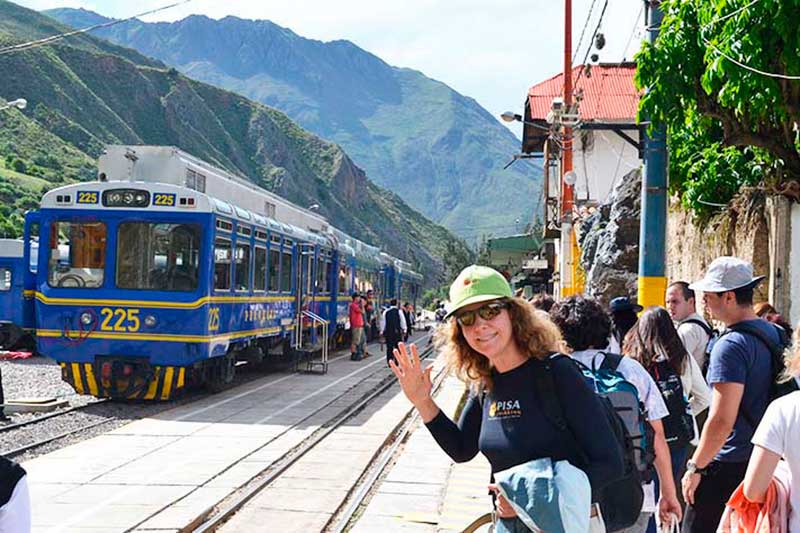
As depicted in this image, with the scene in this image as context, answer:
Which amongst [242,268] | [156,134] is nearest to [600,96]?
[242,268]

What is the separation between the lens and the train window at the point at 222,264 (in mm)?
15539

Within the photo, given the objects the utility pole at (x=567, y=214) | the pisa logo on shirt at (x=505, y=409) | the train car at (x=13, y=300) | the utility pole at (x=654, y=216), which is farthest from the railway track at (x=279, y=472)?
the train car at (x=13, y=300)

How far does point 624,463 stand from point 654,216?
6.87 m

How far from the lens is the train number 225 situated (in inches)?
588

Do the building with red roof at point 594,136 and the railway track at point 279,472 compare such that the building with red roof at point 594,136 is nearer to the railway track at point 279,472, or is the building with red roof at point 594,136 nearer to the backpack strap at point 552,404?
the railway track at point 279,472

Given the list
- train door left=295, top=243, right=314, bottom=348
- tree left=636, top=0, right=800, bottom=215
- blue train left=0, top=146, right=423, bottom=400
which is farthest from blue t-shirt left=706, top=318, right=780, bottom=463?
train door left=295, top=243, right=314, bottom=348

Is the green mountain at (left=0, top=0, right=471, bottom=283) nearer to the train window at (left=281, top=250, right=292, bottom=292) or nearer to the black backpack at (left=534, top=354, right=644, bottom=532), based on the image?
the train window at (left=281, top=250, right=292, bottom=292)

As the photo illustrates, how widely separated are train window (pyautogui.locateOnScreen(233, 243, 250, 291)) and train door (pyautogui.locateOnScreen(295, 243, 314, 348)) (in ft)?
14.5

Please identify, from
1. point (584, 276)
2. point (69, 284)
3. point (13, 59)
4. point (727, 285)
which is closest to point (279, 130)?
point (13, 59)

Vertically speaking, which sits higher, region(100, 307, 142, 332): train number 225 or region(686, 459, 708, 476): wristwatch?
region(100, 307, 142, 332): train number 225

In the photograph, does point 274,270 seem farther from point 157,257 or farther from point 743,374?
point 743,374

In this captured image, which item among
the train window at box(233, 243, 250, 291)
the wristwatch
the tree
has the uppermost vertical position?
the tree

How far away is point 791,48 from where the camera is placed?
872 cm

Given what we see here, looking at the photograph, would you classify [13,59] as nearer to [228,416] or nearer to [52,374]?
[52,374]
